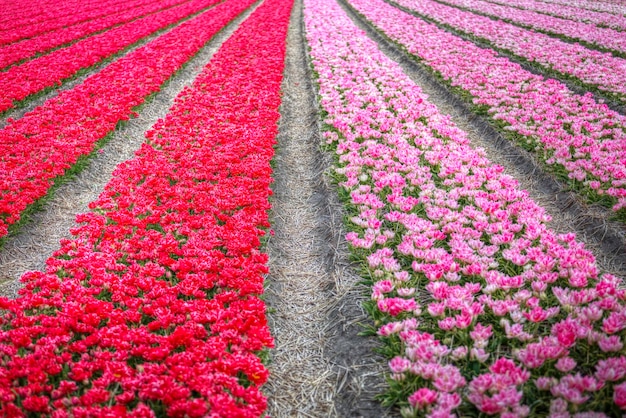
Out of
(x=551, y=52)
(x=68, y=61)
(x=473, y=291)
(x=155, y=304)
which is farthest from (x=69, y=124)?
(x=551, y=52)

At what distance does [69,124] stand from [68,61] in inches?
230

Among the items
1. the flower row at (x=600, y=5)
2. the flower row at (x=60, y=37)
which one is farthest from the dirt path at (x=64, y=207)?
the flower row at (x=600, y=5)

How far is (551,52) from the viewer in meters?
13.1

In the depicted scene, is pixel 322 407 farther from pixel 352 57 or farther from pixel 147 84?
pixel 352 57

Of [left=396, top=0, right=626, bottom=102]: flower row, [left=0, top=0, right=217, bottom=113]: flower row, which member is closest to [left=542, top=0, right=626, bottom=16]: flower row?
[left=396, top=0, right=626, bottom=102]: flower row

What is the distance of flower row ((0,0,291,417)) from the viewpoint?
319 centimetres

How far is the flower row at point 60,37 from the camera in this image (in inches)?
543

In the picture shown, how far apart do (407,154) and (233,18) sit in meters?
18.3

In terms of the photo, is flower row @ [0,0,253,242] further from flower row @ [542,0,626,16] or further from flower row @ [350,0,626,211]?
flower row @ [542,0,626,16]

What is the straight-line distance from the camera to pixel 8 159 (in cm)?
707

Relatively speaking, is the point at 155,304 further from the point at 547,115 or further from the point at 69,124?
the point at 547,115

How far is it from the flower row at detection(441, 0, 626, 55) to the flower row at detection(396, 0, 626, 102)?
2.78 feet

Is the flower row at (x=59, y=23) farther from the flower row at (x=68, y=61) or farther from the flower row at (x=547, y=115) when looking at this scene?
the flower row at (x=547, y=115)

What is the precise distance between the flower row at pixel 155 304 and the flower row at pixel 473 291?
53.2 inches
